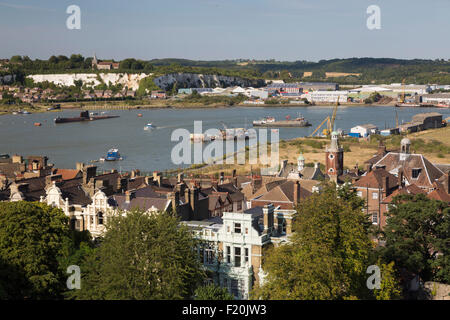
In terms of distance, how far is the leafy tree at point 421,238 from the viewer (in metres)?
16.7

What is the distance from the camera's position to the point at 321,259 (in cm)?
1328

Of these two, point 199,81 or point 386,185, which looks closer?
point 386,185

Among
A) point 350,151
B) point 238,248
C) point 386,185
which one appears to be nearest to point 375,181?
point 386,185

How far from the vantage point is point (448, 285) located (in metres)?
16.3

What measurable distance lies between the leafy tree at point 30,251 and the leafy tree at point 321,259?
4.79m

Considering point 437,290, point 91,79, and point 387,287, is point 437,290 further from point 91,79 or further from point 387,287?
point 91,79

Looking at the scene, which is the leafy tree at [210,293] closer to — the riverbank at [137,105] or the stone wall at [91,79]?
the riverbank at [137,105]

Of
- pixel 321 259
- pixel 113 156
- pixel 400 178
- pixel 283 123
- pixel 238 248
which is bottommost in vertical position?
pixel 113 156

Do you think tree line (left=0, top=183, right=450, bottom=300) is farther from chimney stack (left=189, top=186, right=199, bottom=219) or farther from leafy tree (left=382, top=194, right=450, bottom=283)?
chimney stack (left=189, top=186, right=199, bottom=219)

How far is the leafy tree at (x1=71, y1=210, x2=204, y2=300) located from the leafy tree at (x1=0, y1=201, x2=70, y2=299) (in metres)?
1.01

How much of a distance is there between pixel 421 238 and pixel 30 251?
981 centimetres

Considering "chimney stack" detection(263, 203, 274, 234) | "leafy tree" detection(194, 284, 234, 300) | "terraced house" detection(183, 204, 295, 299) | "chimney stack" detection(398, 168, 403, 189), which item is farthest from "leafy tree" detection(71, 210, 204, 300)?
"chimney stack" detection(398, 168, 403, 189)
